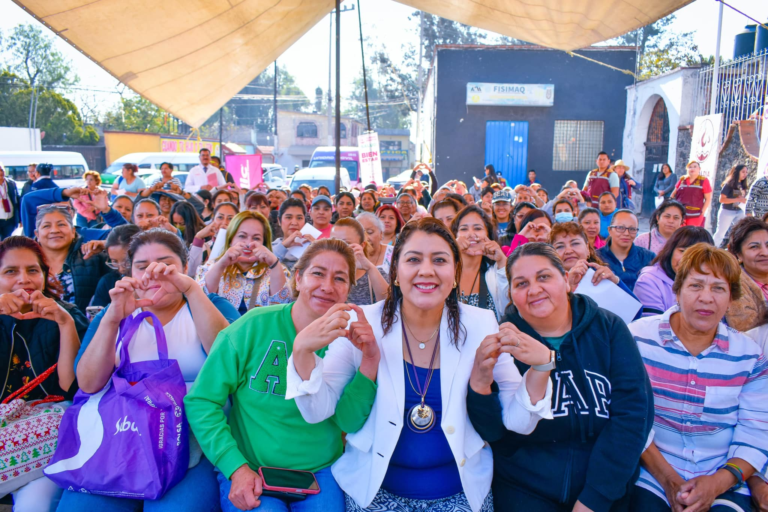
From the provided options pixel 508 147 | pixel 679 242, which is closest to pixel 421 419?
pixel 679 242

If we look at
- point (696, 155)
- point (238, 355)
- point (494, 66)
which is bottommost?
point (238, 355)

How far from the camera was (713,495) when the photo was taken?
7.33 ft

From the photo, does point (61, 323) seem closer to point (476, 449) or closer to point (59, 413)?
point (59, 413)

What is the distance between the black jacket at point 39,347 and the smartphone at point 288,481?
1.10 meters

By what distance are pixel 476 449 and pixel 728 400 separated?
1175 millimetres

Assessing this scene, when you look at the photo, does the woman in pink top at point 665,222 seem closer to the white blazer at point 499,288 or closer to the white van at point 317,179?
the white blazer at point 499,288

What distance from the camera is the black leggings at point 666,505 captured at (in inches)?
87.9

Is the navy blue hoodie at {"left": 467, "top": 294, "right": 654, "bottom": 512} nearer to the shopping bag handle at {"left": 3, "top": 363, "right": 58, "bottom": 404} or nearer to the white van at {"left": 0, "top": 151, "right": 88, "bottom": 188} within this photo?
the shopping bag handle at {"left": 3, "top": 363, "right": 58, "bottom": 404}

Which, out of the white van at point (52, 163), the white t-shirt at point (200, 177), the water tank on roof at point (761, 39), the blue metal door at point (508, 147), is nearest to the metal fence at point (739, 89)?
the water tank on roof at point (761, 39)

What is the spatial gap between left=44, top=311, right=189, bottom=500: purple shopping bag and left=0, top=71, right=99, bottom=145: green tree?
1442 inches

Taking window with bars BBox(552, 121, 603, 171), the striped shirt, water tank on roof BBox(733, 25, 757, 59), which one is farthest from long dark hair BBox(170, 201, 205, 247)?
window with bars BBox(552, 121, 603, 171)

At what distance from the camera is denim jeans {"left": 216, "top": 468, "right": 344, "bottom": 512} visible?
2.16 m

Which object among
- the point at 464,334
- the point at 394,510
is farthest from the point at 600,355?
the point at 394,510

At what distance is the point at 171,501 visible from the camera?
218cm
